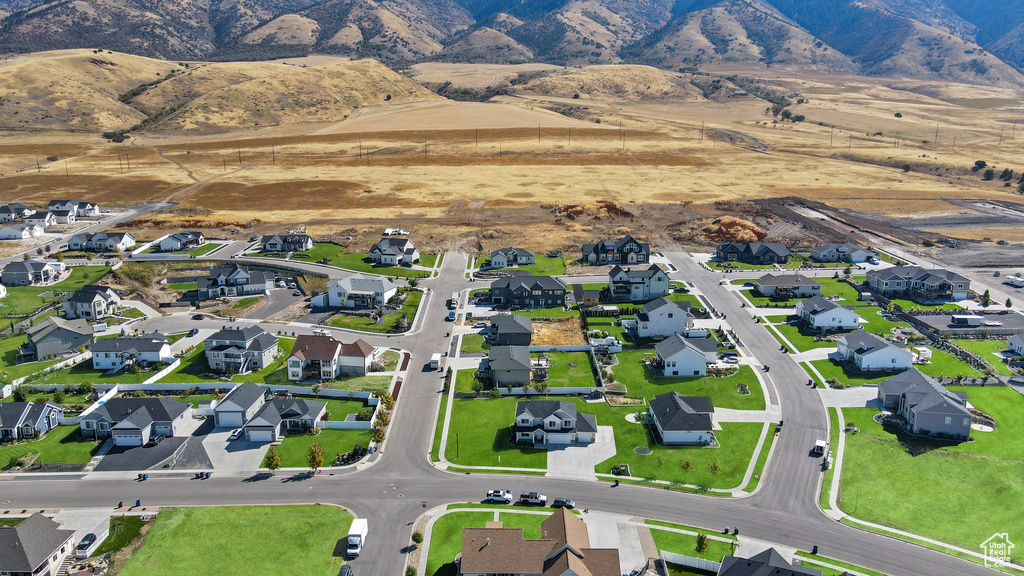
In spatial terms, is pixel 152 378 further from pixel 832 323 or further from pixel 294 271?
pixel 832 323

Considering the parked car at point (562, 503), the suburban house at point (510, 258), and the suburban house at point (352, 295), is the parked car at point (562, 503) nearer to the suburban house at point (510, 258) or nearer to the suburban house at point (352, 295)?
the suburban house at point (352, 295)

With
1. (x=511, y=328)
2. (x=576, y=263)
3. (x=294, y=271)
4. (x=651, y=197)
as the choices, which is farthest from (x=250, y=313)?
(x=651, y=197)

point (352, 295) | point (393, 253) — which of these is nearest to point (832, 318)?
point (352, 295)

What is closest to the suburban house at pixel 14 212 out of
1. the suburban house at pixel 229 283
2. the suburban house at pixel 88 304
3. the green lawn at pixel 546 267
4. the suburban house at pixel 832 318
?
the suburban house at pixel 88 304

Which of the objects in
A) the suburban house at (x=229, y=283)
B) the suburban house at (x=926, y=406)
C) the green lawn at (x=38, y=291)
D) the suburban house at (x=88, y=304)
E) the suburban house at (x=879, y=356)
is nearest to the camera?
the suburban house at (x=926, y=406)

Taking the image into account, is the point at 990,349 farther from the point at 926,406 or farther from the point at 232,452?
the point at 232,452
